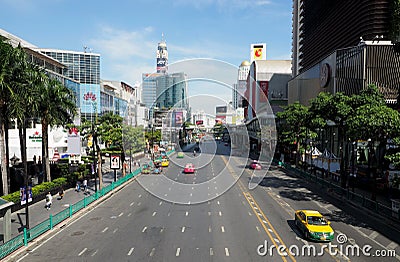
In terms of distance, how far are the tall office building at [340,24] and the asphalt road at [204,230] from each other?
923 inches

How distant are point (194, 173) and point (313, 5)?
7432cm

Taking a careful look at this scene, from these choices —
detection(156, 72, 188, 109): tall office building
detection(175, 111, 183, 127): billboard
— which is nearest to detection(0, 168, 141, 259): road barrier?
detection(156, 72, 188, 109): tall office building

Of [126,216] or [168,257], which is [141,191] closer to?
[126,216]

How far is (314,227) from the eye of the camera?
23.0 m

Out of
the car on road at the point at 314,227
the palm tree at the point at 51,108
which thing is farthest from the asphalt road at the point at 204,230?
the palm tree at the point at 51,108

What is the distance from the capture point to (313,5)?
106 metres

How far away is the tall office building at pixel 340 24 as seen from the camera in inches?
2557

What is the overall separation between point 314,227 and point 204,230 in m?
7.91

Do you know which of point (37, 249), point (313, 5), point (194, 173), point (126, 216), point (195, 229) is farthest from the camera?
point (313, 5)

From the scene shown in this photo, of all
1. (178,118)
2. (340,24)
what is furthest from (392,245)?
(178,118)

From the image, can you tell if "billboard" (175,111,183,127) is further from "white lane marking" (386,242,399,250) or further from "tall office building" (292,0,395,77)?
"white lane marking" (386,242,399,250)

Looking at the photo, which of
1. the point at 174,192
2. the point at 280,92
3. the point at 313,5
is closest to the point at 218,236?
the point at 174,192

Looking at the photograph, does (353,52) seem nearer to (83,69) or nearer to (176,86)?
(176,86)

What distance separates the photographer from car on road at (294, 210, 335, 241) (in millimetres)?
22484
